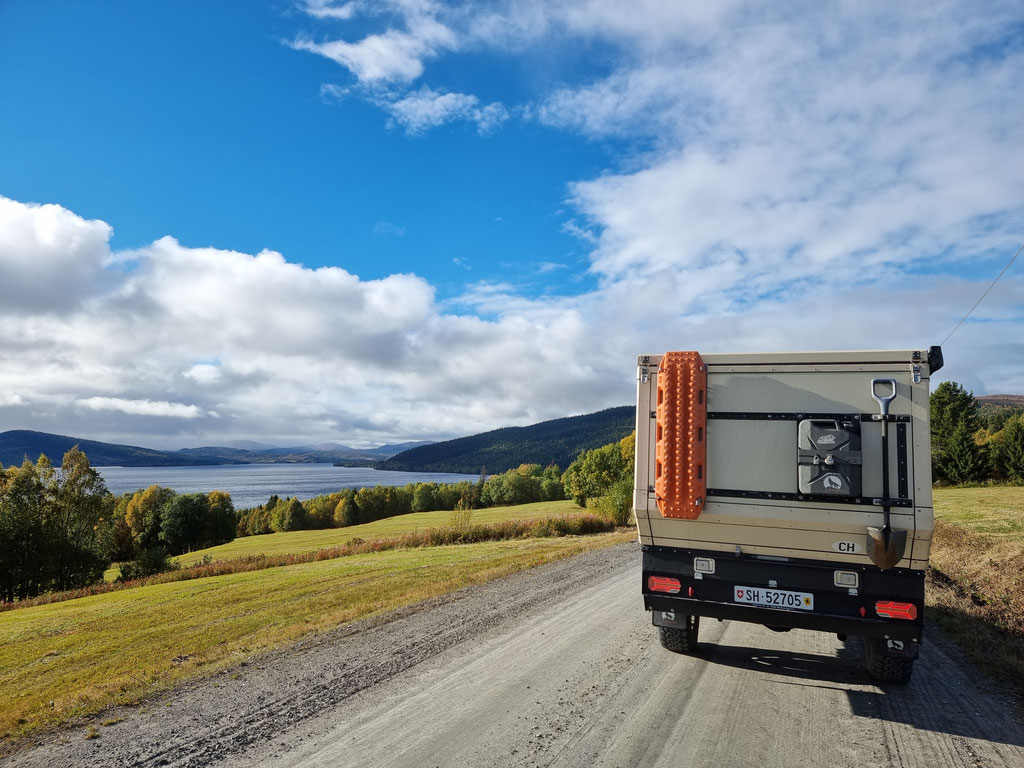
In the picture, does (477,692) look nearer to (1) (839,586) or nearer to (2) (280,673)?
(2) (280,673)

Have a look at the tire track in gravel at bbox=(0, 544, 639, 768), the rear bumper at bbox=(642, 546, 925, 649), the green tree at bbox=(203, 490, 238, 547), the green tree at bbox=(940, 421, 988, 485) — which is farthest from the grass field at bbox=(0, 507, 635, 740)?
the green tree at bbox=(940, 421, 988, 485)

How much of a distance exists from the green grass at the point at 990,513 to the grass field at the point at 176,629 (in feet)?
47.3

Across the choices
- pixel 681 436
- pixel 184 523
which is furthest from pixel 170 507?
pixel 681 436

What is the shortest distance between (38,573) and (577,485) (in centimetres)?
5173

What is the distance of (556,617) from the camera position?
918 cm

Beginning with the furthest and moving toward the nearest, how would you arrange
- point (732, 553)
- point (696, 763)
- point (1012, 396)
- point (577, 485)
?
point (1012, 396) < point (577, 485) < point (732, 553) < point (696, 763)

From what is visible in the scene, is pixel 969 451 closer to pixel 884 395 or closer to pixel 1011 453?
pixel 1011 453

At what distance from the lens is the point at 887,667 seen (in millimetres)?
5875

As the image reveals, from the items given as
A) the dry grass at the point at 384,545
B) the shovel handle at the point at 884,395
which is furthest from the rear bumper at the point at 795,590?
the dry grass at the point at 384,545

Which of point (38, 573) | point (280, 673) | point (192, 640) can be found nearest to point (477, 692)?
point (280, 673)

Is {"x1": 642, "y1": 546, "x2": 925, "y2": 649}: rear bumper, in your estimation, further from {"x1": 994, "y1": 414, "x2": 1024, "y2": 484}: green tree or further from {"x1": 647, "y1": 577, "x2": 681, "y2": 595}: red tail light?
{"x1": 994, "y1": 414, "x2": 1024, "y2": 484}: green tree

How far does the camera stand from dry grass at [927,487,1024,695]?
274 inches

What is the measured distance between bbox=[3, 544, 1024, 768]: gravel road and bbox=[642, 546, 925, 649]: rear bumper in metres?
0.79

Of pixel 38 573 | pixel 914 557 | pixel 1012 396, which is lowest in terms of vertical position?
pixel 38 573
